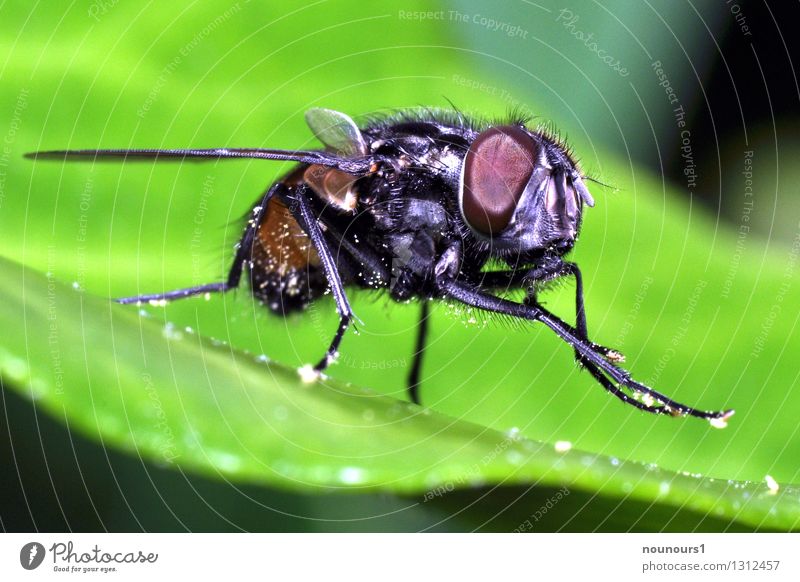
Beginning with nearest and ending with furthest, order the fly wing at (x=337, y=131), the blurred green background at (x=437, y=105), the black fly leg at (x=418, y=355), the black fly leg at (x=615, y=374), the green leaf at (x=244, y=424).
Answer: the green leaf at (x=244, y=424) < the blurred green background at (x=437, y=105) < the black fly leg at (x=615, y=374) < the fly wing at (x=337, y=131) < the black fly leg at (x=418, y=355)

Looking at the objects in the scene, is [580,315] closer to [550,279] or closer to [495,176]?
[550,279]

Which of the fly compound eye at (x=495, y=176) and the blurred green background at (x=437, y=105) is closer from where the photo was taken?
the blurred green background at (x=437, y=105)

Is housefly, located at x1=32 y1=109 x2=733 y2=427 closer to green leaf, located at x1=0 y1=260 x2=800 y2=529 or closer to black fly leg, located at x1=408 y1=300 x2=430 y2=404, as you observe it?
black fly leg, located at x1=408 y1=300 x2=430 y2=404

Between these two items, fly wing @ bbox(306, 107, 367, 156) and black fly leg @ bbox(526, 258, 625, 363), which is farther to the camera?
fly wing @ bbox(306, 107, 367, 156)

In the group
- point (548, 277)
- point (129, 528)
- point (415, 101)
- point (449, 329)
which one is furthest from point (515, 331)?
point (129, 528)

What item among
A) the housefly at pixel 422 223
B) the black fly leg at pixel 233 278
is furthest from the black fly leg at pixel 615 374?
the black fly leg at pixel 233 278

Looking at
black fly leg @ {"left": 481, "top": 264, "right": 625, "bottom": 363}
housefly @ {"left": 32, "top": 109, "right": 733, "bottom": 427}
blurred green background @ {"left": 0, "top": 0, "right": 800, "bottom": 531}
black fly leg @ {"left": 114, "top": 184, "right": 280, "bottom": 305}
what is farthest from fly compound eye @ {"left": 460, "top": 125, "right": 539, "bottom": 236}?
black fly leg @ {"left": 114, "top": 184, "right": 280, "bottom": 305}

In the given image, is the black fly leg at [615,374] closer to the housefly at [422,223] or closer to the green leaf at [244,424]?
the housefly at [422,223]
